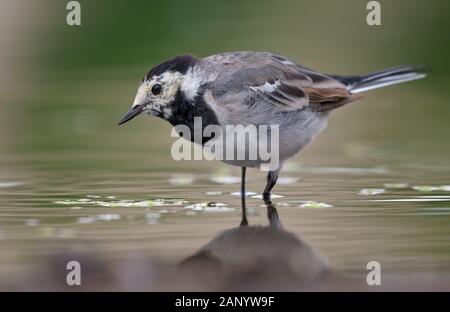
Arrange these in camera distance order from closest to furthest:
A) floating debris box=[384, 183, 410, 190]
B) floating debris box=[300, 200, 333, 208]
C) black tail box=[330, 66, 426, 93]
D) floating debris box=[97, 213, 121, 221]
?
floating debris box=[97, 213, 121, 221] < floating debris box=[300, 200, 333, 208] < floating debris box=[384, 183, 410, 190] < black tail box=[330, 66, 426, 93]

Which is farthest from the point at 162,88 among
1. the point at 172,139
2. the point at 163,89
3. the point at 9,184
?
the point at 172,139

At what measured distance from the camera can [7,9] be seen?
1909cm

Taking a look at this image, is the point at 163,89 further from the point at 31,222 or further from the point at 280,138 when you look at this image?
the point at 31,222

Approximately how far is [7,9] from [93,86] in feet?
11.0

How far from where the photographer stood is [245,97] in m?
9.02

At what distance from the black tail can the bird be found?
48cm

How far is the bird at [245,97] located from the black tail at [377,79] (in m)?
0.48

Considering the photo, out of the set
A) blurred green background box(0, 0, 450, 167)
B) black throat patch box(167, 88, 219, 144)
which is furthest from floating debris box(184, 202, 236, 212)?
blurred green background box(0, 0, 450, 167)

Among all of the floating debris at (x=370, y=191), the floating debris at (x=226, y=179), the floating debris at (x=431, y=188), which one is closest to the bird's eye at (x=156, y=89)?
the floating debris at (x=226, y=179)

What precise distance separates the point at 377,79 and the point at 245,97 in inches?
89.7

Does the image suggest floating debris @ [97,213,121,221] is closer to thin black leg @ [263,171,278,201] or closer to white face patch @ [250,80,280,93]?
thin black leg @ [263,171,278,201]

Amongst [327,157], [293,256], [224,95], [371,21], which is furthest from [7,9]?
[293,256]

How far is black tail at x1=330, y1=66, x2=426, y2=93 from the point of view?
34.9 ft
